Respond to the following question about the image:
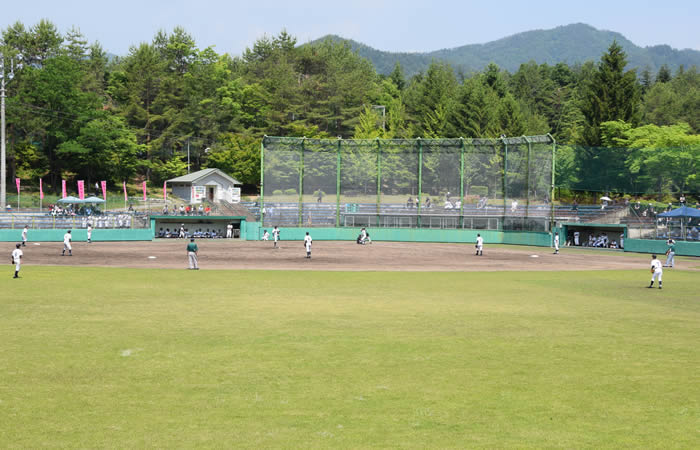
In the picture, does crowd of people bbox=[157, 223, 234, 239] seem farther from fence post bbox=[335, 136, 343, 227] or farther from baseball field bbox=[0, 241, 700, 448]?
baseball field bbox=[0, 241, 700, 448]

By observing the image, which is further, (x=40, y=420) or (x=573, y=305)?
(x=573, y=305)

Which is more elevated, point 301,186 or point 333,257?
point 301,186

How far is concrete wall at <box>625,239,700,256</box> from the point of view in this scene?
51.2 metres

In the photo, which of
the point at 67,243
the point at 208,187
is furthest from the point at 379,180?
the point at 67,243

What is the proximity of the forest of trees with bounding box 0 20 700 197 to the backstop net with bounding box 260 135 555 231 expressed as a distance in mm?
17861

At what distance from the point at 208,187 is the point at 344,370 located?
249 ft

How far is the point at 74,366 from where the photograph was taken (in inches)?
551

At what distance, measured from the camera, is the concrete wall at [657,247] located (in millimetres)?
51219

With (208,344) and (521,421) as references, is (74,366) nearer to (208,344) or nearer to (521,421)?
(208,344)

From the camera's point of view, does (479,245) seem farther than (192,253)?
Yes

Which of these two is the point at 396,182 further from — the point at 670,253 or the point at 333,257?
the point at 670,253

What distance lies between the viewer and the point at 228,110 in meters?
109

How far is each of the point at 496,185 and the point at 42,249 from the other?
4036 cm

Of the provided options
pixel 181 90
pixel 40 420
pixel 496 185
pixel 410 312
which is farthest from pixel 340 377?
pixel 181 90
